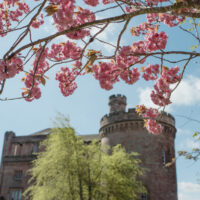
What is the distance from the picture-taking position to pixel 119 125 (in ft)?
77.0

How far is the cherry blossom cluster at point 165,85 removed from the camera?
4867 millimetres

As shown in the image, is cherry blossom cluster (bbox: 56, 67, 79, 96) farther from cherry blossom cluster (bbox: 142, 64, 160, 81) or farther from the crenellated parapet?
the crenellated parapet

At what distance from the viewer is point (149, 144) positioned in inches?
881

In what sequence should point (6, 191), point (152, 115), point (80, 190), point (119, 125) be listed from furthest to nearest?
point (6, 191)
point (119, 125)
point (80, 190)
point (152, 115)

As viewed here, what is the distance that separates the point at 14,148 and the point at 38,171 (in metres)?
20.0

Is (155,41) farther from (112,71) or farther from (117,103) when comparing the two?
(117,103)

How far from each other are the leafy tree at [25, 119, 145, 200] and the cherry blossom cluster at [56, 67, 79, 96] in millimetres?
11534

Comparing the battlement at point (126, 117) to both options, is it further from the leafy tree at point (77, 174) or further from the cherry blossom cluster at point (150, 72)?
the cherry blossom cluster at point (150, 72)

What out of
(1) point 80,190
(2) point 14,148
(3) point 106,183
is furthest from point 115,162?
(2) point 14,148

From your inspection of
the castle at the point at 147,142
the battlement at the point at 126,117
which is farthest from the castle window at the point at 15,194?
the battlement at the point at 126,117

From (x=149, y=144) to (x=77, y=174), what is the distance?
25.9ft

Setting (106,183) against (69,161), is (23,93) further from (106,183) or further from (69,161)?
(106,183)

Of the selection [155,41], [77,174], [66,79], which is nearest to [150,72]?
[155,41]

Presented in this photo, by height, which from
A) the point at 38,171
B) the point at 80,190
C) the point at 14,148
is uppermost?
the point at 14,148
